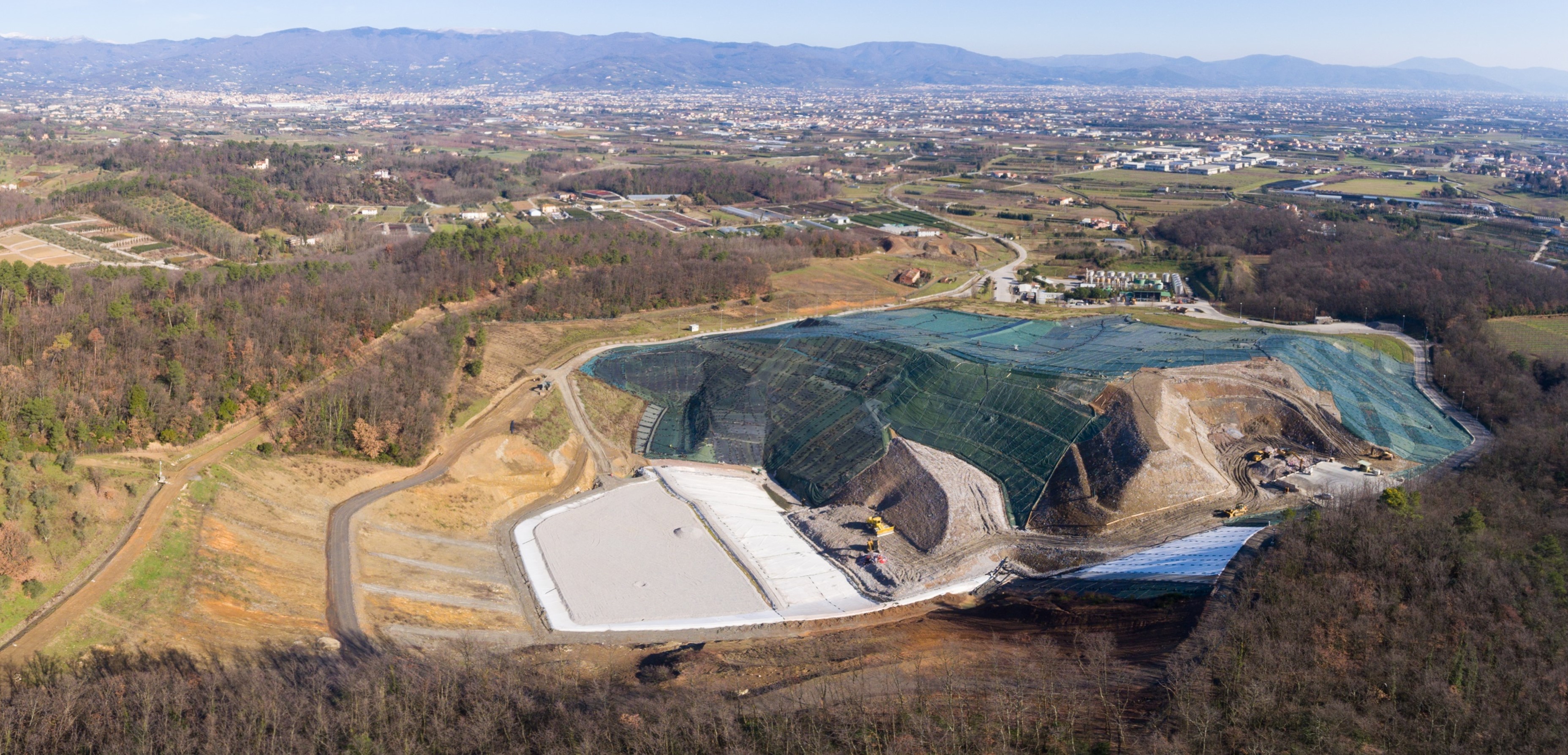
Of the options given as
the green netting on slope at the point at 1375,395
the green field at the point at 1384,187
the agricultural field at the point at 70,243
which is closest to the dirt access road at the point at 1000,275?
the green netting on slope at the point at 1375,395

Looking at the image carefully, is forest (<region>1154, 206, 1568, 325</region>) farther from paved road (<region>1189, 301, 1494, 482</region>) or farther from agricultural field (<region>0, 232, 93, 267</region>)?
agricultural field (<region>0, 232, 93, 267</region>)

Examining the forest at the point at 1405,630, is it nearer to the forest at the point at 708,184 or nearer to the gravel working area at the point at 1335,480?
→ the gravel working area at the point at 1335,480

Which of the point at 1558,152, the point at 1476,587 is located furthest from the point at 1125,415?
the point at 1558,152

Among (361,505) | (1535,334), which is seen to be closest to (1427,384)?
(1535,334)

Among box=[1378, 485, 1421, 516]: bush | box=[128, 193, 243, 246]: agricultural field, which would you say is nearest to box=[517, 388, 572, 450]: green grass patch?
box=[1378, 485, 1421, 516]: bush

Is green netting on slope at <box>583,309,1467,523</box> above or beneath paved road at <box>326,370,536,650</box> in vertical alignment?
above

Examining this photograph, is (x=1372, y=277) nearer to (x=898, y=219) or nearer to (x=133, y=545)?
(x=898, y=219)
